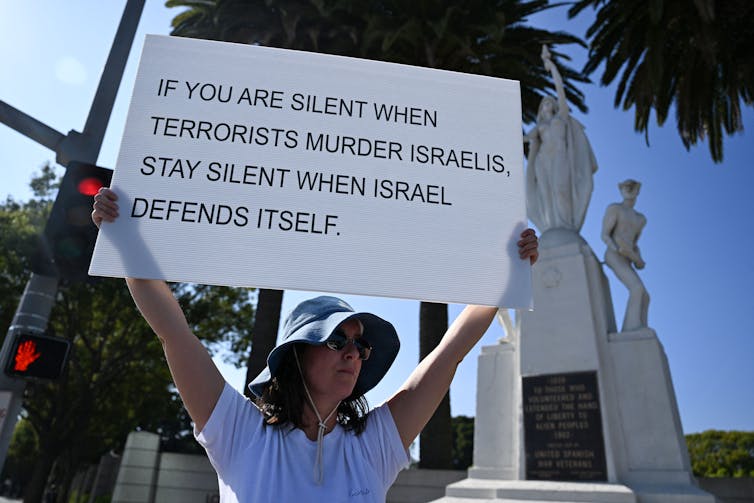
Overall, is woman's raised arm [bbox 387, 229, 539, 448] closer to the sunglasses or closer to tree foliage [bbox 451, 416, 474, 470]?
the sunglasses

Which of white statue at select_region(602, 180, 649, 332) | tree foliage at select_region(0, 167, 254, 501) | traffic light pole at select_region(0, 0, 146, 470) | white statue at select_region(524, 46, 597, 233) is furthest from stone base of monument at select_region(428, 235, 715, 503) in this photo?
tree foliage at select_region(0, 167, 254, 501)

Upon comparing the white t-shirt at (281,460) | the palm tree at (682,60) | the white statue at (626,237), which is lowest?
the white t-shirt at (281,460)

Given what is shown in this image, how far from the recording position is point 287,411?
5.73 feet

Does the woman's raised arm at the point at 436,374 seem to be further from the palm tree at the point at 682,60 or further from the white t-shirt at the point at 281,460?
the palm tree at the point at 682,60

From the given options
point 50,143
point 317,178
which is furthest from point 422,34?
point 317,178

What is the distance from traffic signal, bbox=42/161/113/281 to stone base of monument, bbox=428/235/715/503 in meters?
5.08

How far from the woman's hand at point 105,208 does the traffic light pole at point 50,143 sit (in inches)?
120

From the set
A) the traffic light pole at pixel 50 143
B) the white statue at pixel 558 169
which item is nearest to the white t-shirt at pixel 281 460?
the traffic light pole at pixel 50 143

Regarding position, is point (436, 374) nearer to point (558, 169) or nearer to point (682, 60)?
point (558, 169)

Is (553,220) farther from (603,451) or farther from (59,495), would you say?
(59,495)

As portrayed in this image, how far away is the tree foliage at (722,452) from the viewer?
151ft

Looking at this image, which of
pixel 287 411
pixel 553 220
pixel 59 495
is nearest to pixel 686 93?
pixel 553 220

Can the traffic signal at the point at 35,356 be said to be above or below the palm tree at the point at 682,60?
below

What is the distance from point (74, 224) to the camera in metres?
4.11
